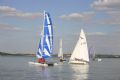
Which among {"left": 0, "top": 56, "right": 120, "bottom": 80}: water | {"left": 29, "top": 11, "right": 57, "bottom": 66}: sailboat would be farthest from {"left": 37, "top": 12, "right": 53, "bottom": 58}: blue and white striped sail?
{"left": 0, "top": 56, "right": 120, "bottom": 80}: water

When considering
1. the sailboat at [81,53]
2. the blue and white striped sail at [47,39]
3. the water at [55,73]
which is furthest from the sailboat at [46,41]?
the sailboat at [81,53]

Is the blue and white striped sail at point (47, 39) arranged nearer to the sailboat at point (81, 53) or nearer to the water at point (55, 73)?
the water at point (55, 73)

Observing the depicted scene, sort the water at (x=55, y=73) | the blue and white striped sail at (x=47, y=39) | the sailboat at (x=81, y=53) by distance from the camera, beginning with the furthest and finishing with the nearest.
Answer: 1. the sailboat at (x=81, y=53)
2. the blue and white striped sail at (x=47, y=39)
3. the water at (x=55, y=73)

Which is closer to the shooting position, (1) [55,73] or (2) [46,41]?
(1) [55,73]

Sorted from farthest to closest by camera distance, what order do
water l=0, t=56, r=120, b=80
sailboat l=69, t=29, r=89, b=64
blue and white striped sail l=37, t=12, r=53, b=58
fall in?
1. sailboat l=69, t=29, r=89, b=64
2. blue and white striped sail l=37, t=12, r=53, b=58
3. water l=0, t=56, r=120, b=80

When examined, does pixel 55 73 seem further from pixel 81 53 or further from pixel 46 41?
pixel 81 53

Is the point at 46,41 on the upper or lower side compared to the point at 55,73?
upper

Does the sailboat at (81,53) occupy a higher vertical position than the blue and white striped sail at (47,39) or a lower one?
lower

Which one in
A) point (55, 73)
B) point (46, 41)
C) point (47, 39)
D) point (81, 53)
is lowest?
point (55, 73)

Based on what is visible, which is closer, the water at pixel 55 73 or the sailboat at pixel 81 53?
the water at pixel 55 73

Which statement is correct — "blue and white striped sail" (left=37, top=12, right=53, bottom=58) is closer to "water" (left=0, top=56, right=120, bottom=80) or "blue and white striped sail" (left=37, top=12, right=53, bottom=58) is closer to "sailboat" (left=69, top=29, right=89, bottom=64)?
"water" (left=0, top=56, right=120, bottom=80)

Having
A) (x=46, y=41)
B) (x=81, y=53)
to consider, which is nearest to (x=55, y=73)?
(x=46, y=41)

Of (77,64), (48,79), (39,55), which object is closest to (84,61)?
(77,64)

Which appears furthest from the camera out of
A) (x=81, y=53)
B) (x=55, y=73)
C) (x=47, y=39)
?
(x=81, y=53)
